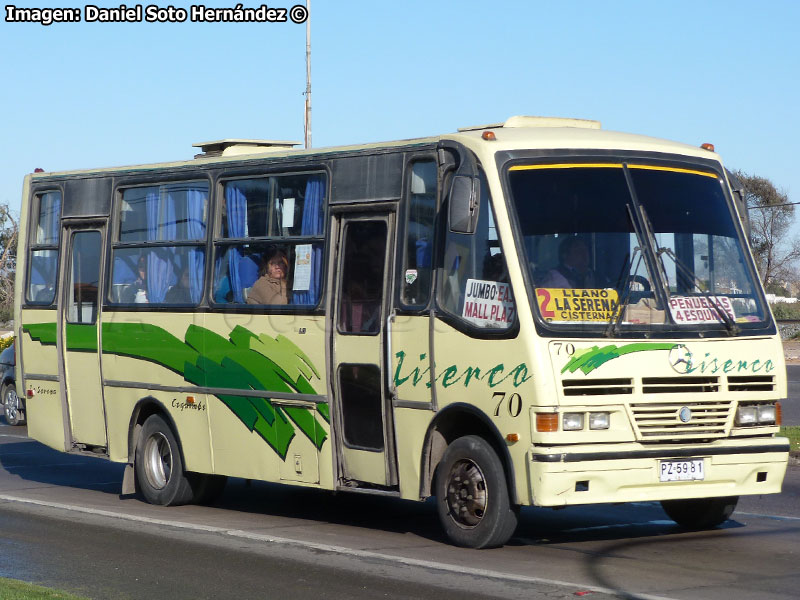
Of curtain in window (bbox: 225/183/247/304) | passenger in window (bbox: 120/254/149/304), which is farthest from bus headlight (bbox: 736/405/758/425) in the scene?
passenger in window (bbox: 120/254/149/304)

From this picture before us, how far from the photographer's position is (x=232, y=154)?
43.7ft

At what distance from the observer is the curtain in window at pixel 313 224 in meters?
11.5

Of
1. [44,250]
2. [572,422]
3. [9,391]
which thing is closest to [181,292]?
[44,250]

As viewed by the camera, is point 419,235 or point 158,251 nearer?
point 419,235

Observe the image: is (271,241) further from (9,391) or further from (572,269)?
(9,391)

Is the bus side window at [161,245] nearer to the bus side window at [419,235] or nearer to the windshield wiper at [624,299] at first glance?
the bus side window at [419,235]

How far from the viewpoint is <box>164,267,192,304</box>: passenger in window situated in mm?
13008

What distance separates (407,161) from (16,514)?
513 centimetres

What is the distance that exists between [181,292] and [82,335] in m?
1.81

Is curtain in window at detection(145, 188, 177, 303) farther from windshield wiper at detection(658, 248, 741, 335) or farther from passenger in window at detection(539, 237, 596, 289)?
windshield wiper at detection(658, 248, 741, 335)

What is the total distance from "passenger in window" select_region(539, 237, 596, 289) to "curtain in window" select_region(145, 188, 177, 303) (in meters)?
4.88

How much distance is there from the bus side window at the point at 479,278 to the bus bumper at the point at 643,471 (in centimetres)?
108

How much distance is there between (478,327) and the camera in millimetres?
9852

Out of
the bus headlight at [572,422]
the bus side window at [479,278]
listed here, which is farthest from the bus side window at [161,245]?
the bus headlight at [572,422]
